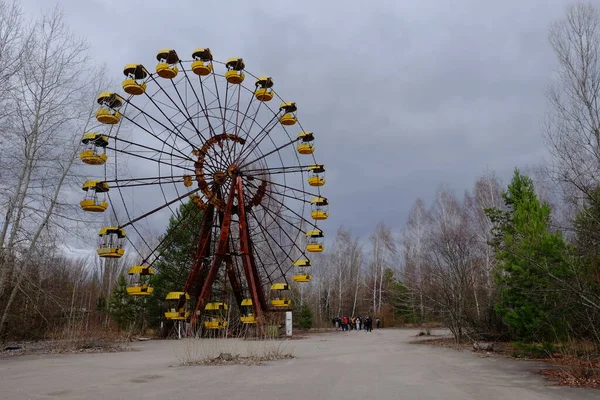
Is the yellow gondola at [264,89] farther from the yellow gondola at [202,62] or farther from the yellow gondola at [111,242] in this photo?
the yellow gondola at [111,242]

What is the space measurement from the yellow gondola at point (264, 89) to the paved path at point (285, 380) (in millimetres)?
14660

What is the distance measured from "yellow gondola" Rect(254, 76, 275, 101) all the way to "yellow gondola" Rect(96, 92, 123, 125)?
7116 millimetres

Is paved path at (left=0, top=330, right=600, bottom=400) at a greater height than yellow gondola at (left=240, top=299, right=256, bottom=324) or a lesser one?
lesser

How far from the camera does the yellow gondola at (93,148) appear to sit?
65.2 ft

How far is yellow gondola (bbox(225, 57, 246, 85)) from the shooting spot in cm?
2362

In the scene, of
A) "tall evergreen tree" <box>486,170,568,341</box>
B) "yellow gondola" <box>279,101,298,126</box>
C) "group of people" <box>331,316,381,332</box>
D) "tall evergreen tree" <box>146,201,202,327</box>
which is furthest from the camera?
"group of people" <box>331,316,381,332</box>

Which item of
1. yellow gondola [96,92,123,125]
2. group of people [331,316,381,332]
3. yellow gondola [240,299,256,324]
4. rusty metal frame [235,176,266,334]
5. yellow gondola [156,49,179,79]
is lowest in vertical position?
group of people [331,316,381,332]

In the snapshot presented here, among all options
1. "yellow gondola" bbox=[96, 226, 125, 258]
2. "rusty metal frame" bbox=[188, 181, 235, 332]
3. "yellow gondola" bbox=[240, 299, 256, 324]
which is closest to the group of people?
"yellow gondola" bbox=[240, 299, 256, 324]

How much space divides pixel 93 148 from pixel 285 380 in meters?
15.1

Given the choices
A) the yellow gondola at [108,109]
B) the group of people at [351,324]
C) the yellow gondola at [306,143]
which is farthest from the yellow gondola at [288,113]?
the group of people at [351,324]

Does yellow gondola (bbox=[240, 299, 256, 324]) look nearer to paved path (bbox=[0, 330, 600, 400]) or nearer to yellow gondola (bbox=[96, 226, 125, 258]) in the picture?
yellow gondola (bbox=[96, 226, 125, 258])

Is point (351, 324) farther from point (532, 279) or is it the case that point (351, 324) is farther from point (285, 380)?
point (285, 380)

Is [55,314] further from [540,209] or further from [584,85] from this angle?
[584,85]

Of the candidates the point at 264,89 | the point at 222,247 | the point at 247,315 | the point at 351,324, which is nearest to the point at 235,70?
the point at 264,89
